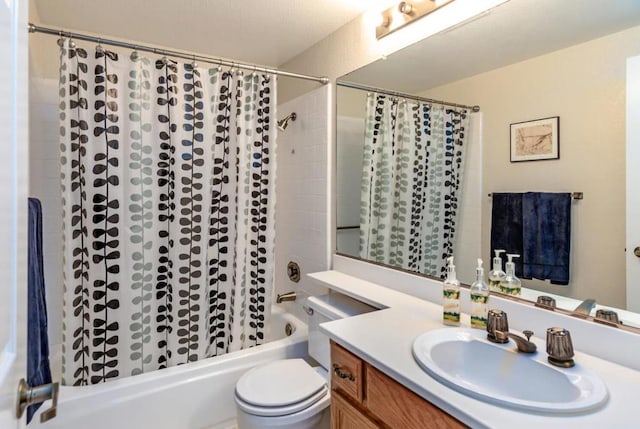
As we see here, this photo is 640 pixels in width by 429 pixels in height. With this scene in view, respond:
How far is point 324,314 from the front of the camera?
1.77m

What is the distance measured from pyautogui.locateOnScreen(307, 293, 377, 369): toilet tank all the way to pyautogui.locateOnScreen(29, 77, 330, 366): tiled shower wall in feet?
1.38

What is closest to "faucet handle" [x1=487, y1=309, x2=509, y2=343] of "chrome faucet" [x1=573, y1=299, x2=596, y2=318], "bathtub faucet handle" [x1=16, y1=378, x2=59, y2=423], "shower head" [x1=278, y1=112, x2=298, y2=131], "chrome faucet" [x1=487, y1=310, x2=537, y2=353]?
"chrome faucet" [x1=487, y1=310, x2=537, y2=353]

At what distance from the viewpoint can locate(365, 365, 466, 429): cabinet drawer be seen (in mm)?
850

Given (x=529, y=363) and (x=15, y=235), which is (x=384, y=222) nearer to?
(x=529, y=363)

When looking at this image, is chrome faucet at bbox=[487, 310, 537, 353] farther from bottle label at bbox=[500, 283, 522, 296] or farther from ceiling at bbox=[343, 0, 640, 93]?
ceiling at bbox=[343, 0, 640, 93]

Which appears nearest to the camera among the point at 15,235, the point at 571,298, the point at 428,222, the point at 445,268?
the point at 15,235

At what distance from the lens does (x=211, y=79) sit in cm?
187

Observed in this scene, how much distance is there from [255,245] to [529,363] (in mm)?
1432

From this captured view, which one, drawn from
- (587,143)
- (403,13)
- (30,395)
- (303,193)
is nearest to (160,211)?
(303,193)

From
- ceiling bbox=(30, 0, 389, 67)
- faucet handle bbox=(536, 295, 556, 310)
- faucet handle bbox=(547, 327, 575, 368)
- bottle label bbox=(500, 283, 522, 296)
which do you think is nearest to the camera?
faucet handle bbox=(547, 327, 575, 368)

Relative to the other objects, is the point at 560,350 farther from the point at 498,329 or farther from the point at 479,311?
the point at 479,311

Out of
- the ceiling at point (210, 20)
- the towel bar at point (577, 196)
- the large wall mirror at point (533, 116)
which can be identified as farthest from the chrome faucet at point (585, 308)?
Result: the ceiling at point (210, 20)

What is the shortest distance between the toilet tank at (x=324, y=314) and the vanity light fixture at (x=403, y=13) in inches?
54.6

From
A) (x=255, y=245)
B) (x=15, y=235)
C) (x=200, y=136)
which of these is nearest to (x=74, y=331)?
(x=255, y=245)
